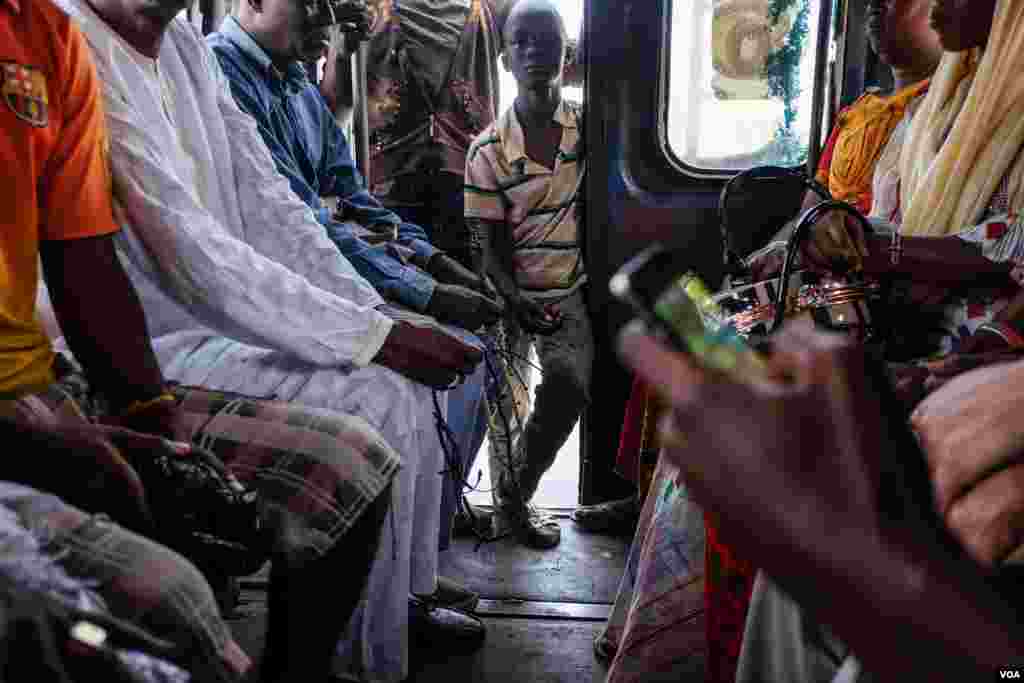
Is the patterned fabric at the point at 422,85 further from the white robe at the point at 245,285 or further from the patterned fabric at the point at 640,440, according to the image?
the white robe at the point at 245,285

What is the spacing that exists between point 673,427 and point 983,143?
1.87 m

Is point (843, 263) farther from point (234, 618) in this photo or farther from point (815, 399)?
point (234, 618)

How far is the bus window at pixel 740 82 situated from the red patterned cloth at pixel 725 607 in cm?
234

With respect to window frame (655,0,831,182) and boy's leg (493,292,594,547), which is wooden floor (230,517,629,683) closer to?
boy's leg (493,292,594,547)

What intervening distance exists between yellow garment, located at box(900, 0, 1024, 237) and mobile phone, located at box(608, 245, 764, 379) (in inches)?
68.6

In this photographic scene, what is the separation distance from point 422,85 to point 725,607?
309cm

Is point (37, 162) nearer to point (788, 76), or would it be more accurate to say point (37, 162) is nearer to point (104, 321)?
point (104, 321)

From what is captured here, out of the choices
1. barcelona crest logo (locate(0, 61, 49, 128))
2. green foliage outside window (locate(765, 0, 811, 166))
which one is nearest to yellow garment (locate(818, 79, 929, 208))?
green foliage outside window (locate(765, 0, 811, 166))

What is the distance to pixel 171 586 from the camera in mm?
913

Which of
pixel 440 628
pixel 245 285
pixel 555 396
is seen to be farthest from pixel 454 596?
pixel 245 285

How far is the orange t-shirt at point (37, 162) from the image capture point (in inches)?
48.6

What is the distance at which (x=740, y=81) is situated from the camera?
3.36m

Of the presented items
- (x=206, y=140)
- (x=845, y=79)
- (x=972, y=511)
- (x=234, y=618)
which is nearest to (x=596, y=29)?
(x=845, y=79)

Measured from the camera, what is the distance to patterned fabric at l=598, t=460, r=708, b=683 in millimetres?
1569
